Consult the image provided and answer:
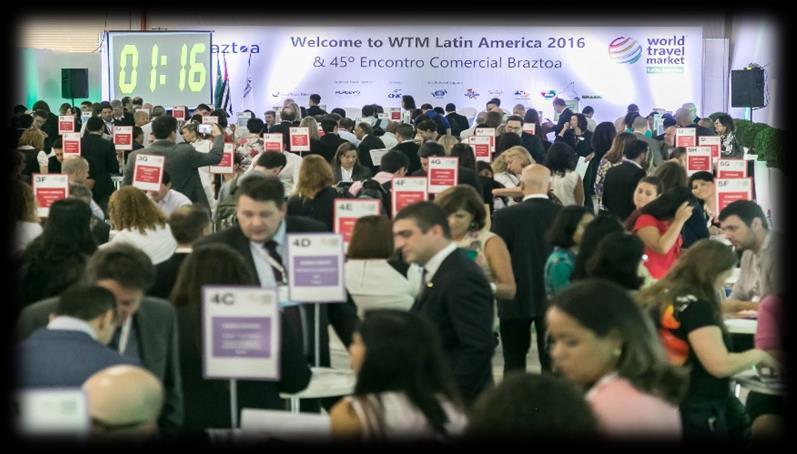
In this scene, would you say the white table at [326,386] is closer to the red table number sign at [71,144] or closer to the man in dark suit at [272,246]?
the man in dark suit at [272,246]

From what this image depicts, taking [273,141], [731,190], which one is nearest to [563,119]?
[273,141]

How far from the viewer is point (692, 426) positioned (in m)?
4.59

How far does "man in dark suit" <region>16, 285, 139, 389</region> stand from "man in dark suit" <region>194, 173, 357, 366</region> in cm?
150

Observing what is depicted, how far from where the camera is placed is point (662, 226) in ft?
23.2

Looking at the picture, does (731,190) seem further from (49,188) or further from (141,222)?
(49,188)

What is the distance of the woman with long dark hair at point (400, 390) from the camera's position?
9.97 feet

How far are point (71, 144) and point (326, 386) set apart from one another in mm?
7428

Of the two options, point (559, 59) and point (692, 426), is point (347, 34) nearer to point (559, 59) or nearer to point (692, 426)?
point (559, 59)

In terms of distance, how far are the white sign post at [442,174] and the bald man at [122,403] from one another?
19.9ft

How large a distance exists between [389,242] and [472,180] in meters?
3.53

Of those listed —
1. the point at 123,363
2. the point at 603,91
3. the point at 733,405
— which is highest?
the point at 603,91

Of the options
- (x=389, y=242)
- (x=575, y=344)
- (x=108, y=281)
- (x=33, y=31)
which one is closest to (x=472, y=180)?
(x=389, y=242)

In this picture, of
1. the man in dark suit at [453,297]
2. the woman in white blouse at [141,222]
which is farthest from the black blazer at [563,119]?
the man in dark suit at [453,297]

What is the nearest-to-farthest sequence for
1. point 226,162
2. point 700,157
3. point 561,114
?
1. point 700,157
2. point 226,162
3. point 561,114
